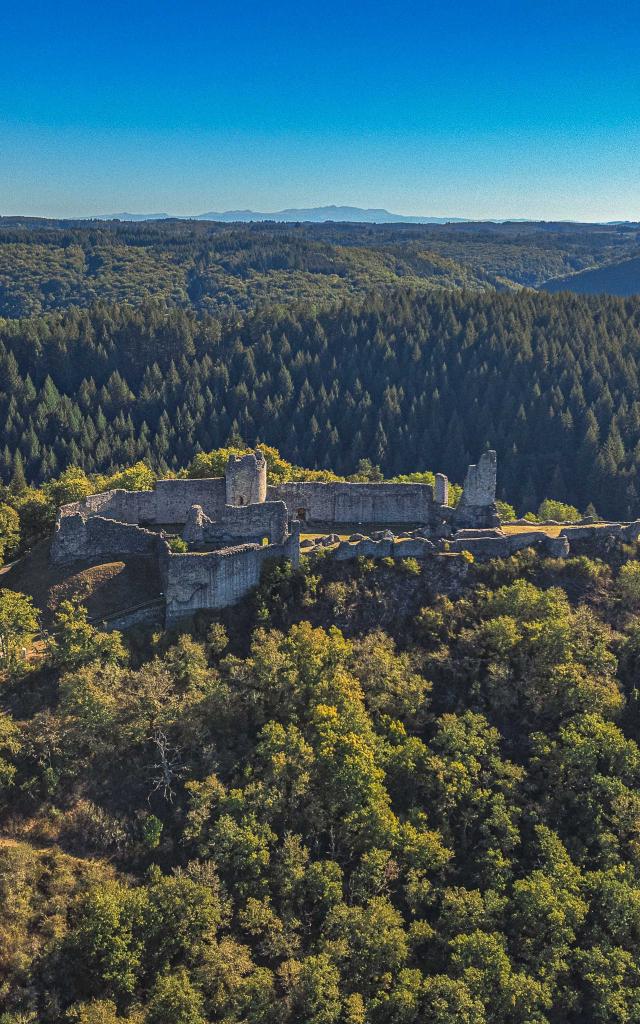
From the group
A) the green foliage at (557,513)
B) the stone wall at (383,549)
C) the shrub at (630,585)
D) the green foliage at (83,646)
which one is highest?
the stone wall at (383,549)

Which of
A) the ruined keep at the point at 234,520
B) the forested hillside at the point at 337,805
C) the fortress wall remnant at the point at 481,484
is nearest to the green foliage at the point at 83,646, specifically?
the forested hillside at the point at 337,805

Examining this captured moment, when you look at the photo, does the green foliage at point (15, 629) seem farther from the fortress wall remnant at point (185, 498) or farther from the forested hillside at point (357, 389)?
the forested hillside at point (357, 389)

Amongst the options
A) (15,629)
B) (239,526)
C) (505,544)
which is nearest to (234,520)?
(239,526)

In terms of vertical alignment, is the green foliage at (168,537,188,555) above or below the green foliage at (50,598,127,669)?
above

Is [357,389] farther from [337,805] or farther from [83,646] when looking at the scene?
[337,805]

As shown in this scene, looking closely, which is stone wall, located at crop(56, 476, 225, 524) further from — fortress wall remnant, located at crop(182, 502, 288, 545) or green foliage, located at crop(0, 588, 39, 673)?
green foliage, located at crop(0, 588, 39, 673)

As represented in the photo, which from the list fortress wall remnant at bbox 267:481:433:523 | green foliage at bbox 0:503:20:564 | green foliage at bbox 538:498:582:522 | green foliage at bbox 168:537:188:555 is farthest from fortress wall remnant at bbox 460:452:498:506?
green foliage at bbox 0:503:20:564

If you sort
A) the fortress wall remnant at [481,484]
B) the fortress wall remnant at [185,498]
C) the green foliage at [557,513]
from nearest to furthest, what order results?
1. the fortress wall remnant at [481,484]
2. the fortress wall remnant at [185,498]
3. the green foliage at [557,513]
